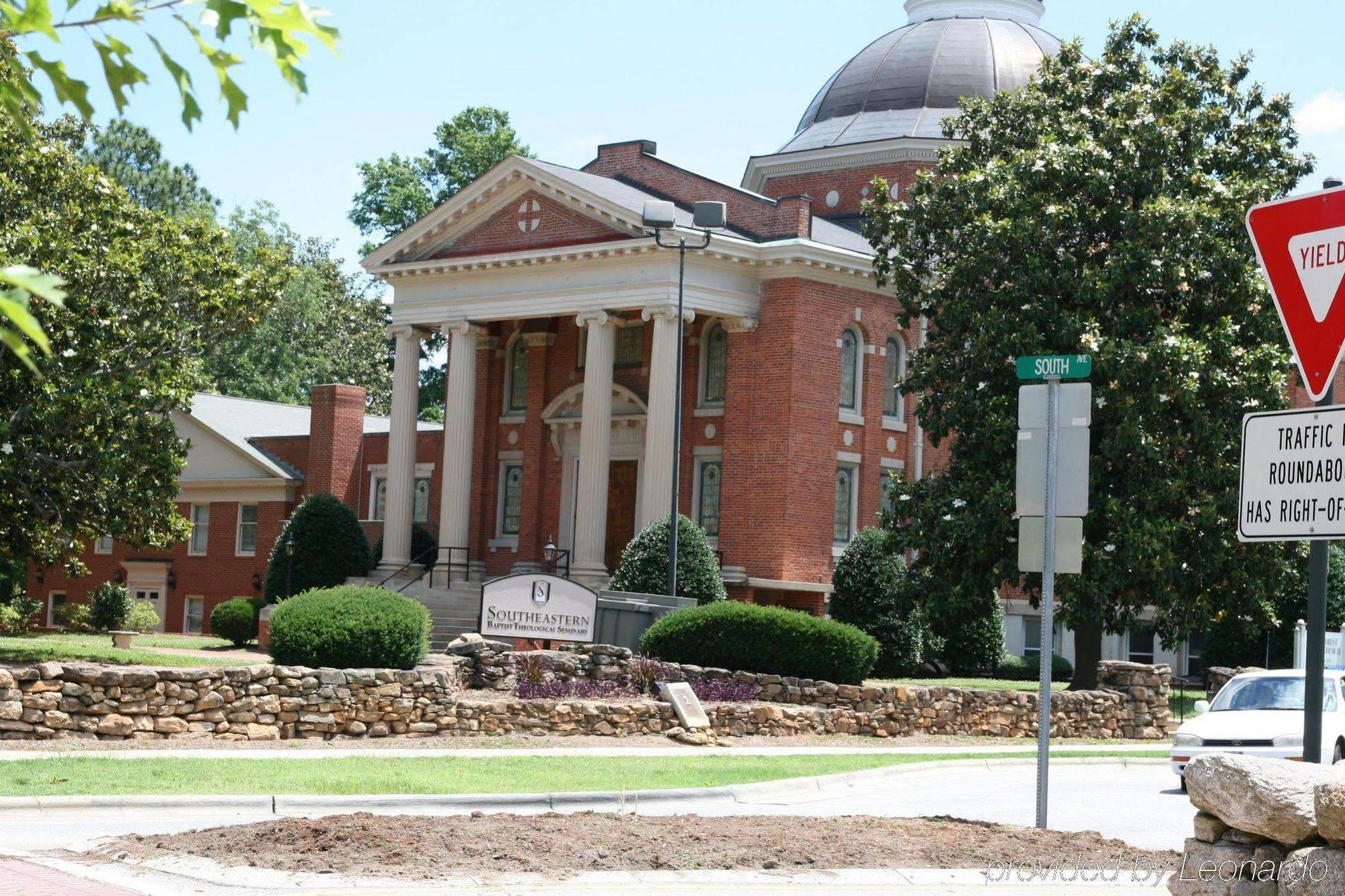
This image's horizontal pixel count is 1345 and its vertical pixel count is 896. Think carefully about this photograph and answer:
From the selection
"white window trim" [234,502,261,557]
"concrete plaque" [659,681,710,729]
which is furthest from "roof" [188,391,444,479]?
"concrete plaque" [659,681,710,729]

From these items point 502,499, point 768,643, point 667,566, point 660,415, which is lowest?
point 768,643

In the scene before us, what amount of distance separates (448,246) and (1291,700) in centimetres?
2620

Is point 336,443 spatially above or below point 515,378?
below

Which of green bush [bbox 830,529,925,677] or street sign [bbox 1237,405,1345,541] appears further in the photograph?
green bush [bbox 830,529,925,677]

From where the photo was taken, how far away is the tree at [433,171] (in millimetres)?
63188

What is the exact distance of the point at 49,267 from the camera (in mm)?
23547

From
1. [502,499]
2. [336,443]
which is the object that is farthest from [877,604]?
[336,443]

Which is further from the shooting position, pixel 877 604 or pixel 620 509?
pixel 620 509

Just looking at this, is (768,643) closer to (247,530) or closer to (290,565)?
(290,565)

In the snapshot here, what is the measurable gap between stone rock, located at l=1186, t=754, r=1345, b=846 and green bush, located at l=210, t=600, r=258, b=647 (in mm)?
34937

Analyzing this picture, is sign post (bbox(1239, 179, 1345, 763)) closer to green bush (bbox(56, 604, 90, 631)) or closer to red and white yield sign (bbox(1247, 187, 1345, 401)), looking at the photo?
red and white yield sign (bbox(1247, 187, 1345, 401))

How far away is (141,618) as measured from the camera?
142 feet

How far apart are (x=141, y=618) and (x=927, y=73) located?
2657cm

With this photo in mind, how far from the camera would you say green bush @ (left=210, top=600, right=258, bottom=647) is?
40656 mm
